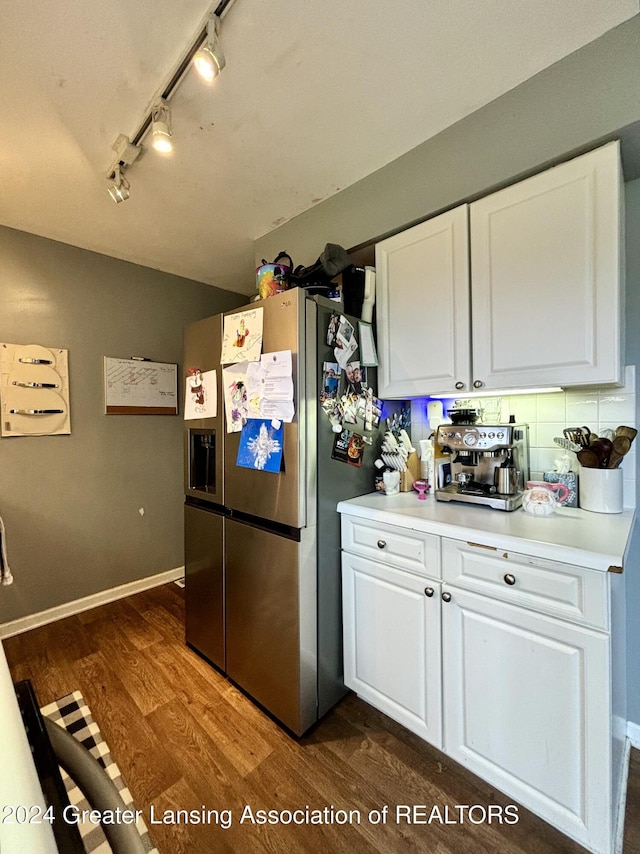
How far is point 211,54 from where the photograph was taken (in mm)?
1067

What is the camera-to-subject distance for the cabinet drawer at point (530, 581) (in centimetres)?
98

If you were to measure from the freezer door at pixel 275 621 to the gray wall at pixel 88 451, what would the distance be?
1397 millimetres

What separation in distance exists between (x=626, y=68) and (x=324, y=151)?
1066 mm

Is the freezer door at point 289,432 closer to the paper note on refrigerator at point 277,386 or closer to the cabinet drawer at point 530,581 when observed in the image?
the paper note on refrigerator at point 277,386

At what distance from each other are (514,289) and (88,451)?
270 centimetres

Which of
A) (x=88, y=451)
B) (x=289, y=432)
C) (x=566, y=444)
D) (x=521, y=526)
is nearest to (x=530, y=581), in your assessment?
(x=521, y=526)

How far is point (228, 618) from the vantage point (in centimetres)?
175

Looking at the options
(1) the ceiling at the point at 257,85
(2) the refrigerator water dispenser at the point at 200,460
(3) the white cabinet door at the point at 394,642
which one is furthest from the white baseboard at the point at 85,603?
(1) the ceiling at the point at 257,85

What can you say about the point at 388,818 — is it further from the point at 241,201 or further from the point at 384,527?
the point at 241,201

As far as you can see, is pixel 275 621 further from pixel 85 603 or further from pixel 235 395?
pixel 85 603

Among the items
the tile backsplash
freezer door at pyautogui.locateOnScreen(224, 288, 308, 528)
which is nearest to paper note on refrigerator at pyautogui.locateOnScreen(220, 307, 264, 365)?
freezer door at pyautogui.locateOnScreen(224, 288, 308, 528)

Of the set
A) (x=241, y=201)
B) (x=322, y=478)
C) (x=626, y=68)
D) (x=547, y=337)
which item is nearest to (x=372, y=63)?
(x=626, y=68)

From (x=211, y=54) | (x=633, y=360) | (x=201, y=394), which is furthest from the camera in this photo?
(x=201, y=394)

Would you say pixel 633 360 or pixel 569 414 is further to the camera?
pixel 569 414
